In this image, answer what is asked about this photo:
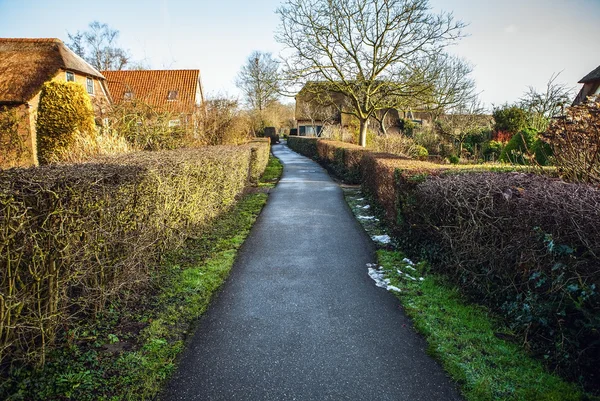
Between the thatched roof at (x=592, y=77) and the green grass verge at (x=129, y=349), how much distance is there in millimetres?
31647

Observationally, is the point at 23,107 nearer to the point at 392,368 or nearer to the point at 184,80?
the point at 184,80

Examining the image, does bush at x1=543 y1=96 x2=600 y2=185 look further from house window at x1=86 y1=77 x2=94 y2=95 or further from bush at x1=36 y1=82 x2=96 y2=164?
house window at x1=86 y1=77 x2=94 y2=95

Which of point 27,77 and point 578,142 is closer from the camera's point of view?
point 578,142

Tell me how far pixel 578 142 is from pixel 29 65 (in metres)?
28.4

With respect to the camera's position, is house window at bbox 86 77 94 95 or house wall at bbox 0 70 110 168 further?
house window at bbox 86 77 94 95

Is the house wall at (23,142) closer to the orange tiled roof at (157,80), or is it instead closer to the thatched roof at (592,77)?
the orange tiled roof at (157,80)

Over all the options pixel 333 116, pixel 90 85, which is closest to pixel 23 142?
pixel 90 85

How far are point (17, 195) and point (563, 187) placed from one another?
538 centimetres

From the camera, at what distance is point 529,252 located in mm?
3680

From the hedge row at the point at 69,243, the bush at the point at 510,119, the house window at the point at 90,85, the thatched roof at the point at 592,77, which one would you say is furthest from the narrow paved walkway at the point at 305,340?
the thatched roof at the point at 592,77

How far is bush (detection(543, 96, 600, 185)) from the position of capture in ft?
16.9

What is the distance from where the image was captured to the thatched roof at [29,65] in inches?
830

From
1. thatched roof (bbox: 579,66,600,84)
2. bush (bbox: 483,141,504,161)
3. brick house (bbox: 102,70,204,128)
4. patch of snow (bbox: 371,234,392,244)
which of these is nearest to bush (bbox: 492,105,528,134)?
bush (bbox: 483,141,504,161)

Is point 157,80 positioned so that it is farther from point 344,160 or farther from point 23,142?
point 344,160
